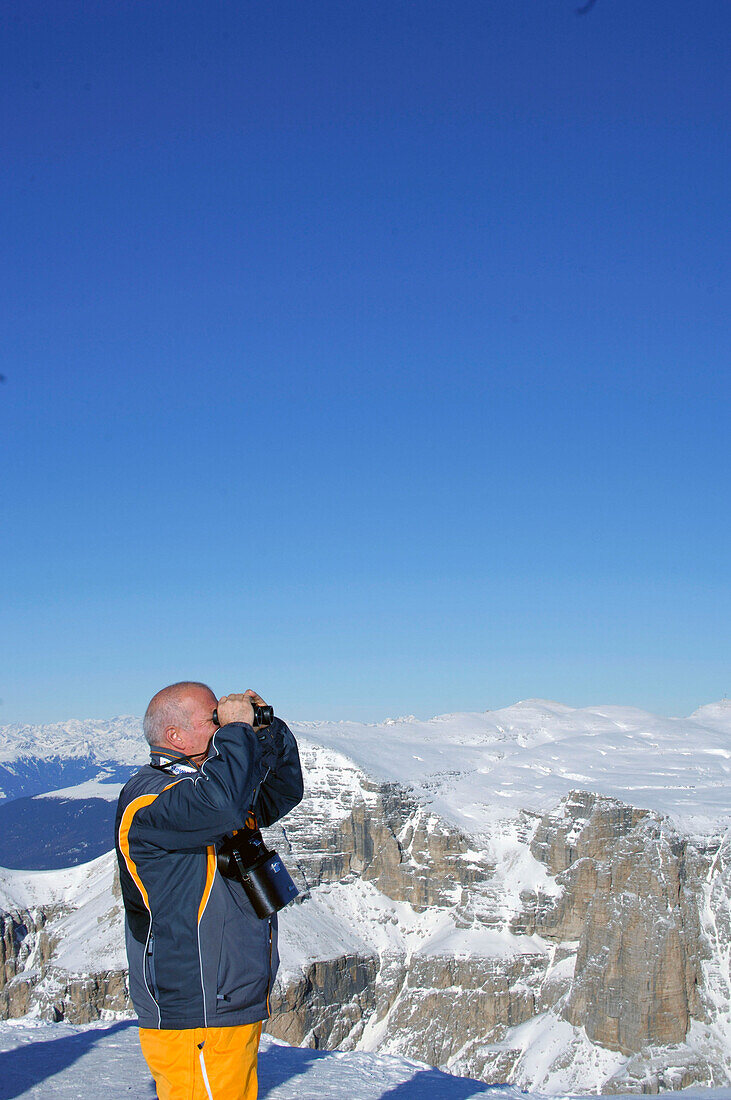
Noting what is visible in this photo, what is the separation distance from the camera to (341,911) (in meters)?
161

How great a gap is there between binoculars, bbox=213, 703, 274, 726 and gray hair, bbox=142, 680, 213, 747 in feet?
0.78

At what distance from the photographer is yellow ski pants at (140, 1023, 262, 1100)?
5852 mm

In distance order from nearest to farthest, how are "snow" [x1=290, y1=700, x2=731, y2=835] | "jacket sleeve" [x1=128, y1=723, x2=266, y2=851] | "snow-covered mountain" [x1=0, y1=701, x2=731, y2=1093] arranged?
"jacket sleeve" [x1=128, y1=723, x2=266, y2=851], "snow-covered mountain" [x1=0, y1=701, x2=731, y2=1093], "snow" [x1=290, y1=700, x2=731, y2=835]

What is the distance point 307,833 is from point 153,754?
17327cm

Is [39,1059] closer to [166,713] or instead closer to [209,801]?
[166,713]

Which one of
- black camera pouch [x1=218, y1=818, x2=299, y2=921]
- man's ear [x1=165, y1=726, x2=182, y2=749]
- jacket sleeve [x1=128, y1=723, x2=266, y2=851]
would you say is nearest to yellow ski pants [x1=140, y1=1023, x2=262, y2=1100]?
black camera pouch [x1=218, y1=818, x2=299, y2=921]

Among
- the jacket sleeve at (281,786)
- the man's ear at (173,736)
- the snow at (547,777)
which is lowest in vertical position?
the snow at (547,777)

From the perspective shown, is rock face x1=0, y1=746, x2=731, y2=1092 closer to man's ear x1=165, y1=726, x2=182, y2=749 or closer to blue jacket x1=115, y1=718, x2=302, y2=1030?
blue jacket x1=115, y1=718, x2=302, y2=1030

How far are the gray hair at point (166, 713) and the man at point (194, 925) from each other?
0.76 ft

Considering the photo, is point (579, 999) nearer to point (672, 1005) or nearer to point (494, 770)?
point (672, 1005)

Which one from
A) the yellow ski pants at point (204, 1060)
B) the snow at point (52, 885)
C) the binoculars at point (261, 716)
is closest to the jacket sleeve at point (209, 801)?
the binoculars at point (261, 716)

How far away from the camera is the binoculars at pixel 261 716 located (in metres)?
6.26

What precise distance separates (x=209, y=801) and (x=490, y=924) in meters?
165

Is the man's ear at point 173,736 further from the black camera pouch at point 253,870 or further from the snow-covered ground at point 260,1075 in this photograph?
the snow-covered ground at point 260,1075
